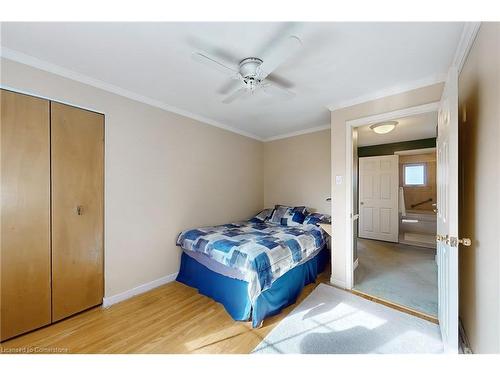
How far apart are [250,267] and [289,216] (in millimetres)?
1705

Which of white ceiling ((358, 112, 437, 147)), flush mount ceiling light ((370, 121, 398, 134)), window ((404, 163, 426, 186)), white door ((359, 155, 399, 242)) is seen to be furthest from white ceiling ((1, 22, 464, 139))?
window ((404, 163, 426, 186))

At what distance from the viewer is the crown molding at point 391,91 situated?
1.91 m

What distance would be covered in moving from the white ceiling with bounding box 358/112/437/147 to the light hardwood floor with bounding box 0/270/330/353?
320 cm

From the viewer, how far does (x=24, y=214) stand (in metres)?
1.66

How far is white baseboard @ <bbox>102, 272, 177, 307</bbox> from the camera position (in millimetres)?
2105

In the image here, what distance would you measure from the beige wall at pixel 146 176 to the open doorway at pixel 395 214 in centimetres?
214

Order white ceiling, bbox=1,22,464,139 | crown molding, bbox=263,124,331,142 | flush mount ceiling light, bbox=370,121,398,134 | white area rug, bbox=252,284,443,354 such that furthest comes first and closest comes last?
crown molding, bbox=263,124,331,142 < flush mount ceiling light, bbox=370,121,398,134 < white area rug, bbox=252,284,443,354 < white ceiling, bbox=1,22,464,139

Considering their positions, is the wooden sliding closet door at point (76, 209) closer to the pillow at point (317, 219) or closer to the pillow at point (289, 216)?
the pillow at point (289, 216)

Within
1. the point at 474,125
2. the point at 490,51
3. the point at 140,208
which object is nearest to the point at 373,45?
the point at 490,51

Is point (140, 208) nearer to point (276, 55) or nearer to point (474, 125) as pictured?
point (276, 55)

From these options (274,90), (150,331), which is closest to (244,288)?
(150,331)

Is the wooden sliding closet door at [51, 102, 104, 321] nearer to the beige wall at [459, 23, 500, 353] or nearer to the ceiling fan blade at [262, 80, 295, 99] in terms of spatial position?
the ceiling fan blade at [262, 80, 295, 99]

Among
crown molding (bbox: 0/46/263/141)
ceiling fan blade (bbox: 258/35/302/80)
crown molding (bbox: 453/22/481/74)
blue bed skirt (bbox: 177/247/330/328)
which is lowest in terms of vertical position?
blue bed skirt (bbox: 177/247/330/328)
